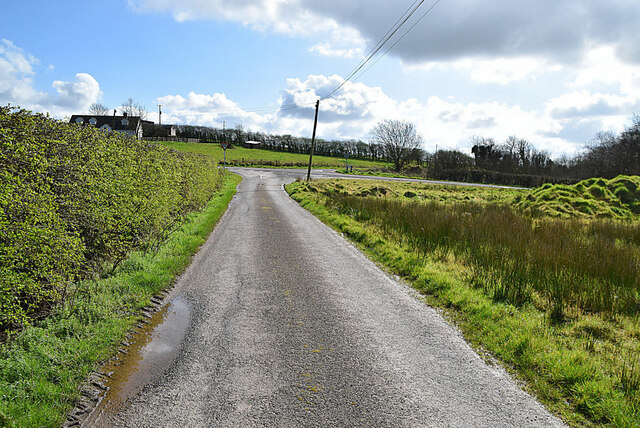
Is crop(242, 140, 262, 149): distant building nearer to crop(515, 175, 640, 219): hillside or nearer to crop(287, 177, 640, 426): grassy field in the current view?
crop(515, 175, 640, 219): hillside

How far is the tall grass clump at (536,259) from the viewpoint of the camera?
244 inches

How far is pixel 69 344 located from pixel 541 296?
7.23 meters

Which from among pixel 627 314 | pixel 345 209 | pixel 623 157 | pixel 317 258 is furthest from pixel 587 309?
pixel 623 157

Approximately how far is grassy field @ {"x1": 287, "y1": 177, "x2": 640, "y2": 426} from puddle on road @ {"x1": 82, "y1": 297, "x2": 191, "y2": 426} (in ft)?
13.2

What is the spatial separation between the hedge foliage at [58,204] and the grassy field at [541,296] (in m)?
5.41

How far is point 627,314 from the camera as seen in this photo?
5785 millimetres

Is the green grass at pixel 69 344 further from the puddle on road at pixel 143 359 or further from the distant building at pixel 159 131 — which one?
the distant building at pixel 159 131

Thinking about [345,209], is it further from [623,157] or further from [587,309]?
[623,157]

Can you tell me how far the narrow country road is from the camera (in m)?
3.30

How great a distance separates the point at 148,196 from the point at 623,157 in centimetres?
6497

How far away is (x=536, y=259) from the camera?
7797mm

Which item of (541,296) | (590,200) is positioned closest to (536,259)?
(541,296)

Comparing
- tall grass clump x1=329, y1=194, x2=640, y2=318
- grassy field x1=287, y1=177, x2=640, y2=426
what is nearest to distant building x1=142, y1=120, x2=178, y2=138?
grassy field x1=287, y1=177, x2=640, y2=426

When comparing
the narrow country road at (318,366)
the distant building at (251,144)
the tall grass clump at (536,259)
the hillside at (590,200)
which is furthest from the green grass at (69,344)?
the distant building at (251,144)
